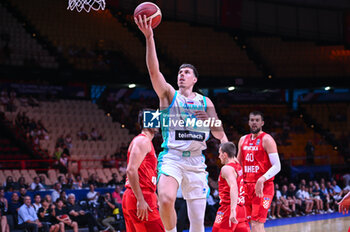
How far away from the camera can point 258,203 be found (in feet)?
23.5

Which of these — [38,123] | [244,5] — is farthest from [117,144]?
[244,5]

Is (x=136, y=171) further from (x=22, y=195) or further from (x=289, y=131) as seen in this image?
(x=289, y=131)

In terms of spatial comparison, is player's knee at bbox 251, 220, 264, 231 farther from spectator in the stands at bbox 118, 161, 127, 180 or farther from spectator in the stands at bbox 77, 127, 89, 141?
spectator in the stands at bbox 77, 127, 89, 141

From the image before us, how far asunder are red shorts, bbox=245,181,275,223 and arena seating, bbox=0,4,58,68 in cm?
1283

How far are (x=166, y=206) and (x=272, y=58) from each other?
20037mm

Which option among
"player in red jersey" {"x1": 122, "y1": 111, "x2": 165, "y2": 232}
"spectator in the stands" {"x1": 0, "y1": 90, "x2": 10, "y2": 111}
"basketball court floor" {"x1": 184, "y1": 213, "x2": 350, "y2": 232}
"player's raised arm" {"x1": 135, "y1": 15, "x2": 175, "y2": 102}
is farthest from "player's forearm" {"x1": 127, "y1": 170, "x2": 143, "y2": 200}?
"spectator in the stands" {"x1": 0, "y1": 90, "x2": 10, "y2": 111}

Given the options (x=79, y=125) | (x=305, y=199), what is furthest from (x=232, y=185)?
(x=79, y=125)

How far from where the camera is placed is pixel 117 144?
1812cm

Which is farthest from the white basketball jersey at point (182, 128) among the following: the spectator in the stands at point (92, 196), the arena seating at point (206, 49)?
the arena seating at point (206, 49)

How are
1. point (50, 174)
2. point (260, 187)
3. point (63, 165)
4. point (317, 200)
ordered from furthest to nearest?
point (317, 200)
point (63, 165)
point (50, 174)
point (260, 187)

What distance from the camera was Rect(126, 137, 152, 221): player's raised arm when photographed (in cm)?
520

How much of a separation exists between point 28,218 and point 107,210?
83.0 inches

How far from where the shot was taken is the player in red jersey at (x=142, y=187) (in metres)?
5.23

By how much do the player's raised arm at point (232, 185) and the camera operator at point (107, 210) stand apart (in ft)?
19.7
